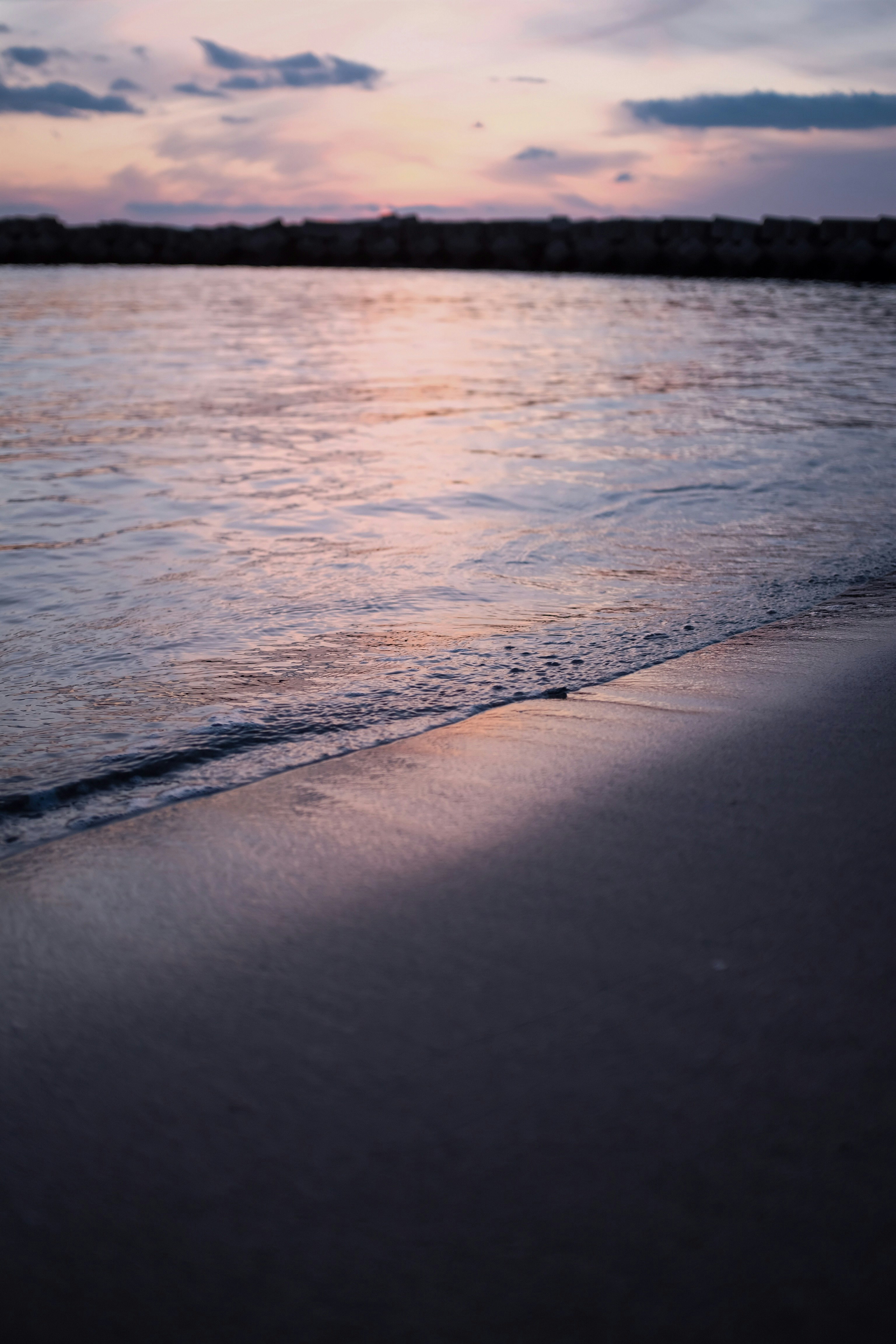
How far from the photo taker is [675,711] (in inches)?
106

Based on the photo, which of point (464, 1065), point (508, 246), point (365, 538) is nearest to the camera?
point (464, 1065)

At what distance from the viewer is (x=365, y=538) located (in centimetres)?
484

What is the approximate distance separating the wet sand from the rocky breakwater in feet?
130

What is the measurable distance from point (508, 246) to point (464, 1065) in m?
45.5

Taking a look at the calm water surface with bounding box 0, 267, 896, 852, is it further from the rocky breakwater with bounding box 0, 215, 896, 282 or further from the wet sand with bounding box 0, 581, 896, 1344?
the rocky breakwater with bounding box 0, 215, 896, 282

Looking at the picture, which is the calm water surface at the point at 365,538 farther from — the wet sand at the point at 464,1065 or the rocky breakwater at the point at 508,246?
the rocky breakwater at the point at 508,246

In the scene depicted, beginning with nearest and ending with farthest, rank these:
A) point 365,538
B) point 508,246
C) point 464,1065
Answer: point 464,1065 < point 365,538 < point 508,246

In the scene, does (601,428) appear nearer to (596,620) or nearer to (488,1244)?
(596,620)

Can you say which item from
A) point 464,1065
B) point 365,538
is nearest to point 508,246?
point 365,538

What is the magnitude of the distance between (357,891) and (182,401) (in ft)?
27.1

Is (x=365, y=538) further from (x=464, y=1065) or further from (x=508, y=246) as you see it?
(x=508, y=246)

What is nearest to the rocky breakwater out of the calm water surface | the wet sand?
the calm water surface

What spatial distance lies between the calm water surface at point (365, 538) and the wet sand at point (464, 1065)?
0.57 metres

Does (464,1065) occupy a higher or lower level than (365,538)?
lower
